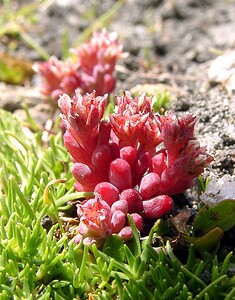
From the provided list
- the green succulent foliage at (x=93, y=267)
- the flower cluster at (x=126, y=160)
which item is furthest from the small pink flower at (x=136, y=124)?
the green succulent foliage at (x=93, y=267)

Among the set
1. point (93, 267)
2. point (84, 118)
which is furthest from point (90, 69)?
point (93, 267)

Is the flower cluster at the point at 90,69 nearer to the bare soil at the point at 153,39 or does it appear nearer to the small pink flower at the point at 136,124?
the bare soil at the point at 153,39

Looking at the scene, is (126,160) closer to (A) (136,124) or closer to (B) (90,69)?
(A) (136,124)

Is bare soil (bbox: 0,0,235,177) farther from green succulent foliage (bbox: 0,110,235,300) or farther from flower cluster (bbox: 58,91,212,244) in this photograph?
green succulent foliage (bbox: 0,110,235,300)

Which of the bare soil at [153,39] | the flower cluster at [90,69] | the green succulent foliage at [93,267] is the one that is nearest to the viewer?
Answer: the green succulent foliage at [93,267]

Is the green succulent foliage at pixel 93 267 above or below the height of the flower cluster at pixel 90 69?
below

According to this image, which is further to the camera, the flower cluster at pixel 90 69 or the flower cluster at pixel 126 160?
the flower cluster at pixel 90 69
